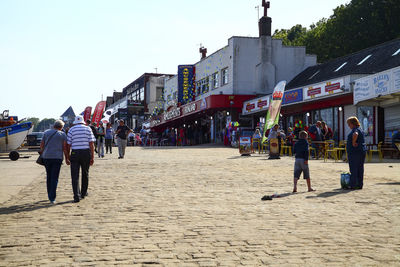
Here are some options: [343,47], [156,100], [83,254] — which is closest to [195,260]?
[83,254]

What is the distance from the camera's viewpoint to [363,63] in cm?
2977

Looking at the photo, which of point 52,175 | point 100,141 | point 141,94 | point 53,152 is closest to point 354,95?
point 100,141

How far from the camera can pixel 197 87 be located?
5053 cm

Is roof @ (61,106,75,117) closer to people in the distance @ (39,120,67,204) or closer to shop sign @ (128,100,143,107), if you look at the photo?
people in the distance @ (39,120,67,204)

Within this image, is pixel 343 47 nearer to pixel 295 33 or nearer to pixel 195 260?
pixel 295 33

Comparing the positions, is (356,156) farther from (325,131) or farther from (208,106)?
(208,106)

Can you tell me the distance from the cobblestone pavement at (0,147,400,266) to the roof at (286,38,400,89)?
53.2ft

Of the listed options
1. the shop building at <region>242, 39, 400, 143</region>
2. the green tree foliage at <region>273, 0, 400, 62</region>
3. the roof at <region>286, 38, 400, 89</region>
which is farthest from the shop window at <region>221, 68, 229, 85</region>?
the green tree foliage at <region>273, 0, 400, 62</region>

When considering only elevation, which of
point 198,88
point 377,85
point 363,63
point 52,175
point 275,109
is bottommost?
point 52,175

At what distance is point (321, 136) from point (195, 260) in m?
18.3

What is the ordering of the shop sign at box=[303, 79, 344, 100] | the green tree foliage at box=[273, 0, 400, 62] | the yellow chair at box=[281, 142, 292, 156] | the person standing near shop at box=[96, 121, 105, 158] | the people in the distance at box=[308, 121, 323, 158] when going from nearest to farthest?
the people in the distance at box=[308, 121, 323, 158] < the person standing near shop at box=[96, 121, 105, 158] < the yellow chair at box=[281, 142, 292, 156] < the shop sign at box=[303, 79, 344, 100] < the green tree foliage at box=[273, 0, 400, 62]

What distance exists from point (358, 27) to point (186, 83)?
16.4 m

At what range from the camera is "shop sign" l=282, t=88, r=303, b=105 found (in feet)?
101

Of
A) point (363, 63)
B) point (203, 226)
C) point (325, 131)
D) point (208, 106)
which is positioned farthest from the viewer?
point (208, 106)
